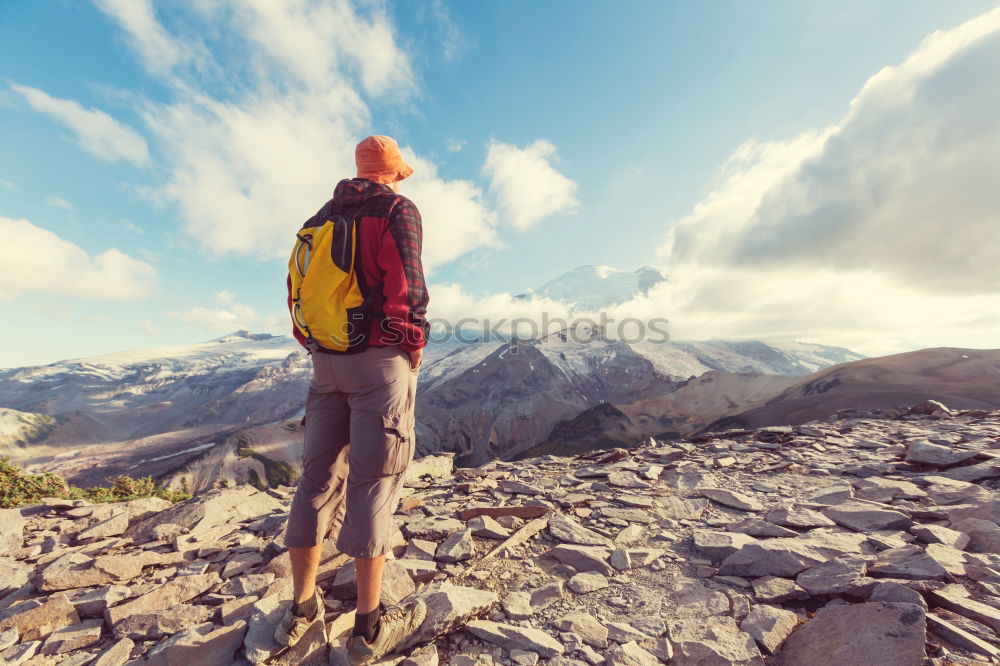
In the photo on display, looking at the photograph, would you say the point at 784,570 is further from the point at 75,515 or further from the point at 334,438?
the point at 75,515

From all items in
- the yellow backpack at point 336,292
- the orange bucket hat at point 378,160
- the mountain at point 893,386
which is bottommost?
the mountain at point 893,386

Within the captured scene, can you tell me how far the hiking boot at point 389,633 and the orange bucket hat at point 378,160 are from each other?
2.71 meters

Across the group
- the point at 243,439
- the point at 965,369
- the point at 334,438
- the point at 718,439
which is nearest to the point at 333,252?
the point at 334,438

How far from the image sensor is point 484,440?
150500 mm

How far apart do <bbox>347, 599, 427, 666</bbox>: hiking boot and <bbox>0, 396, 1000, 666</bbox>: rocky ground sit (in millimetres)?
70

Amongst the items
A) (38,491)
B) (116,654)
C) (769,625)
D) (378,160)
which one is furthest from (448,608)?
(38,491)

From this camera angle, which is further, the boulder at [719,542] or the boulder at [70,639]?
the boulder at [719,542]

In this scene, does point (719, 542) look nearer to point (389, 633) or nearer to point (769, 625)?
point (769, 625)

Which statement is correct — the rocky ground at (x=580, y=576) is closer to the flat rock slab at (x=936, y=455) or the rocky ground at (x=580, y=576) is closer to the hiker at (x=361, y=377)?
the flat rock slab at (x=936, y=455)

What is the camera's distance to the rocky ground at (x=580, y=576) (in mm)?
2344

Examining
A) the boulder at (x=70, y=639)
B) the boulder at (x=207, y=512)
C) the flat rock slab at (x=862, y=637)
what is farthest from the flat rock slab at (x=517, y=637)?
the boulder at (x=207, y=512)

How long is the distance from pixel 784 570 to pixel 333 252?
12.5ft

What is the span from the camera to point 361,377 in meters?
2.42

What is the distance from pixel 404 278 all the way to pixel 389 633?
2034 mm
